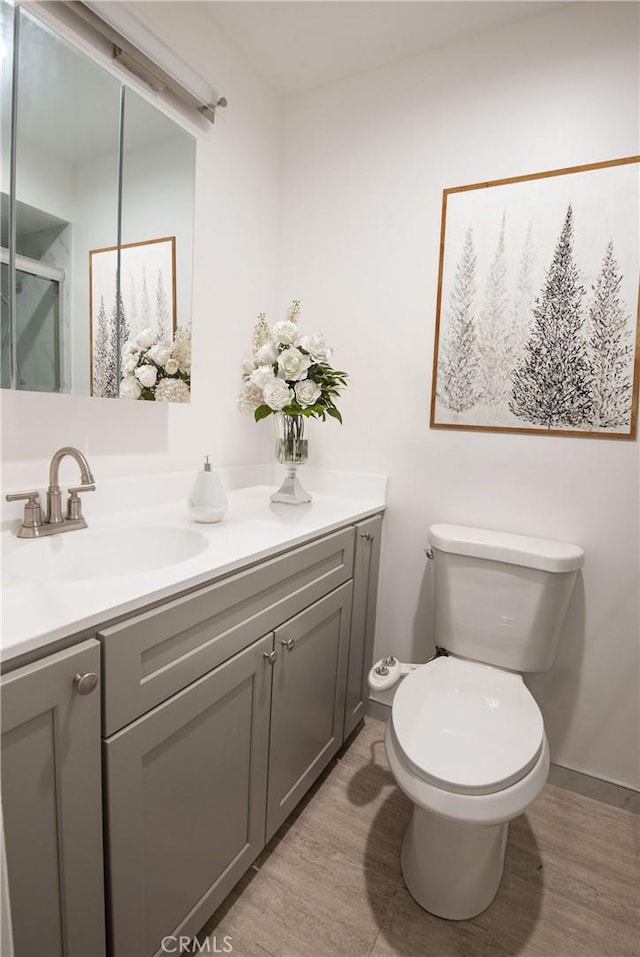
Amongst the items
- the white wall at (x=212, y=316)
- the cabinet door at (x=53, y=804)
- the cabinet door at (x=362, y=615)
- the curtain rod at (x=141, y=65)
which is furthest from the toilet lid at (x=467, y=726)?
the curtain rod at (x=141, y=65)

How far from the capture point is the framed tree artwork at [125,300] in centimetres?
122

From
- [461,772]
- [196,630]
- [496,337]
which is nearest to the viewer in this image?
[196,630]

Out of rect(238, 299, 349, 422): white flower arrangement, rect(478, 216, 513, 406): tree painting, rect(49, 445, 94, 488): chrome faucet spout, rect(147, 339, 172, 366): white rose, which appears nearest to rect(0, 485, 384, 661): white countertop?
rect(49, 445, 94, 488): chrome faucet spout

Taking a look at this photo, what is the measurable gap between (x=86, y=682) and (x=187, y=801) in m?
0.42

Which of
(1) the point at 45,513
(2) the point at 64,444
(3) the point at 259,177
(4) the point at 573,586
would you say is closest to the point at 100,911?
(1) the point at 45,513

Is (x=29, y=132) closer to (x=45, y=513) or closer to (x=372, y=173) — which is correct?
(x=45, y=513)

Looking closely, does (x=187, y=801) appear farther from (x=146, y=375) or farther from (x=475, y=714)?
(x=146, y=375)

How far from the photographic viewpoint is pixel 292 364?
1.42 meters

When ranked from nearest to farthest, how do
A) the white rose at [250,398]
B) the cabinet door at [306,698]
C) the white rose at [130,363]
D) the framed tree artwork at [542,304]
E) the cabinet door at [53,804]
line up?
the cabinet door at [53,804]
the cabinet door at [306,698]
the white rose at [130,363]
the framed tree artwork at [542,304]
the white rose at [250,398]

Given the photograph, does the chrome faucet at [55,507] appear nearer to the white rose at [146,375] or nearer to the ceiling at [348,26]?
the white rose at [146,375]

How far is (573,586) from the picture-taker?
1503 millimetres

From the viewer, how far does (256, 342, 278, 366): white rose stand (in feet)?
4.78

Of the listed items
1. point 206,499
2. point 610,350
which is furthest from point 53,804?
point 610,350

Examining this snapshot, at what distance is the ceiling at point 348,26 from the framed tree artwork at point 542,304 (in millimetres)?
474
